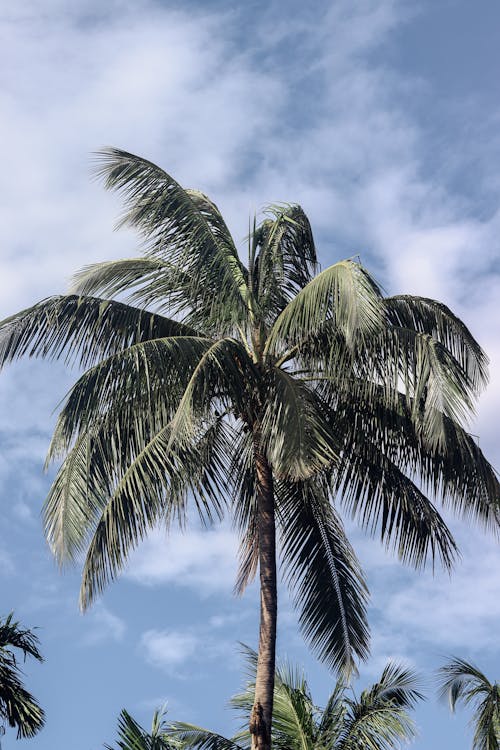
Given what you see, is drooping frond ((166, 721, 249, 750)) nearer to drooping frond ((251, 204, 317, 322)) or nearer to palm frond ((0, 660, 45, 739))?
palm frond ((0, 660, 45, 739))

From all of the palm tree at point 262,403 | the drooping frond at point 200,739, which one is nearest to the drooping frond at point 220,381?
the palm tree at point 262,403

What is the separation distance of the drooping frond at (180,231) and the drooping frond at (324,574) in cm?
277

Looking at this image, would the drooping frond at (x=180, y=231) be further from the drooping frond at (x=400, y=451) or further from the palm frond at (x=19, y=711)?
the palm frond at (x=19, y=711)

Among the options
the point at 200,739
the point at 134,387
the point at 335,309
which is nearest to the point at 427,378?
the point at 335,309

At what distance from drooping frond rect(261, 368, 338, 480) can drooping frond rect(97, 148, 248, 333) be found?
1.36 metres

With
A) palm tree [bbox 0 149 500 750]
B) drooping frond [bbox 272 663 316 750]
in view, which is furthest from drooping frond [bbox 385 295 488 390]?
drooping frond [bbox 272 663 316 750]

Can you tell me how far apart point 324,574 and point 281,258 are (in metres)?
4.27

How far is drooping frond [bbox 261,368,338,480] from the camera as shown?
11.7m

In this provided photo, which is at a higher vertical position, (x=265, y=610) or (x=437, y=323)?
(x=437, y=323)

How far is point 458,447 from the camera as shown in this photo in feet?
43.6

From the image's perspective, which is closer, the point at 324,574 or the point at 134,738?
the point at 134,738

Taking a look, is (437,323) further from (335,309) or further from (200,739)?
(200,739)

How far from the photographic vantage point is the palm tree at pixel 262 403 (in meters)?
12.4

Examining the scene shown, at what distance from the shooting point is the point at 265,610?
12.6 m
